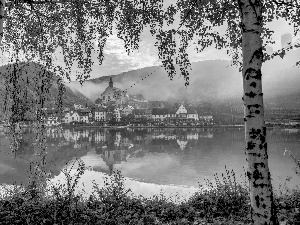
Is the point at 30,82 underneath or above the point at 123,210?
above

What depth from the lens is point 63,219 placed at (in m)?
5.54

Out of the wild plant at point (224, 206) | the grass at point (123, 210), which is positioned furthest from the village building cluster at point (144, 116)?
the grass at point (123, 210)

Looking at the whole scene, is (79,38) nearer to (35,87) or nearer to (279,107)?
(35,87)

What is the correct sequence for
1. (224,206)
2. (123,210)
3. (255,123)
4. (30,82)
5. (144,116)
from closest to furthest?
(255,123) → (123,210) → (224,206) → (30,82) → (144,116)

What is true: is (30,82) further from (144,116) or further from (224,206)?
(144,116)

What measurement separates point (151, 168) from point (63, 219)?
21297 mm

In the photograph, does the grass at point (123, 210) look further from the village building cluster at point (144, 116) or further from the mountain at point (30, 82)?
the village building cluster at point (144, 116)

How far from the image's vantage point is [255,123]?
3.64 metres

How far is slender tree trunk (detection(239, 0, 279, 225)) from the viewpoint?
3547mm

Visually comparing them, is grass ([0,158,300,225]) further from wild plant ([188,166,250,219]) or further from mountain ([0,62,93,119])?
mountain ([0,62,93,119])

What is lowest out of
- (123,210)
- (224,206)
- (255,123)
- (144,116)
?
(224,206)

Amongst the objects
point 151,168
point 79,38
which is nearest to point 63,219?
point 79,38

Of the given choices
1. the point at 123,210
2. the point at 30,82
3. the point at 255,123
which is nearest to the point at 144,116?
the point at 30,82

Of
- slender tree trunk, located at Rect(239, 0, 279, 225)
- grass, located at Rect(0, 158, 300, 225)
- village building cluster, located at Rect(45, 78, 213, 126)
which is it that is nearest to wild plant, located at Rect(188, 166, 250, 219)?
grass, located at Rect(0, 158, 300, 225)
